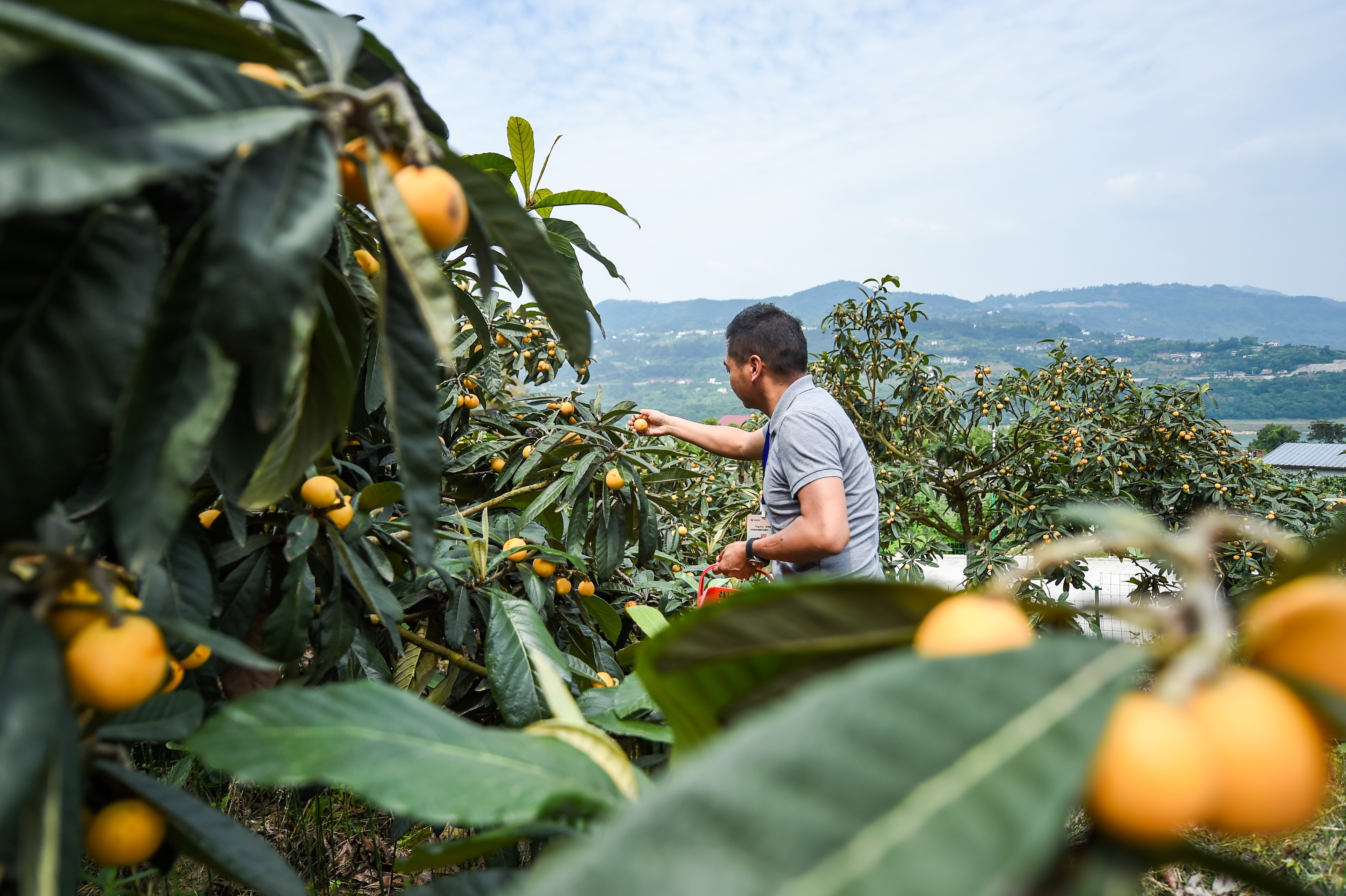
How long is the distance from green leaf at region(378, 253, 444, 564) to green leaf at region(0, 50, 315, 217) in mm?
137

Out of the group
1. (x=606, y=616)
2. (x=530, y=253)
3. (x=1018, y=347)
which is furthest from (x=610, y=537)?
(x=1018, y=347)

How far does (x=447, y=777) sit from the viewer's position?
49cm

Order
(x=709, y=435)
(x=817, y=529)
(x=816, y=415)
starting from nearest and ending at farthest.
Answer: (x=817, y=529)
(x=816, y=415)
(x=709, y=435)

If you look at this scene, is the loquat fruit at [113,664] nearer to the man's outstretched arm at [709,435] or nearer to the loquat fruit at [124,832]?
the loquat fruit at [124,832]

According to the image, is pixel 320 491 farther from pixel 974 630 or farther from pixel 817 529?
pixel 817 529

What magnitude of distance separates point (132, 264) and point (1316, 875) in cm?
336

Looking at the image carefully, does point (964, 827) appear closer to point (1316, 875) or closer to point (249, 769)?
point (249, 769)

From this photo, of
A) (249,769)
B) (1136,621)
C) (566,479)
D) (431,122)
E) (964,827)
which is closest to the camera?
(964,827)

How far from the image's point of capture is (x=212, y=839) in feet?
1.81

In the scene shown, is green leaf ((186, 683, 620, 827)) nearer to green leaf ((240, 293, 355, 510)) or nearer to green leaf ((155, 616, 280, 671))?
green leaf ((155, 616, 280, 671))

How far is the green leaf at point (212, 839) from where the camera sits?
1.78ft

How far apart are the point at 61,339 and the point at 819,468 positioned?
238 centimetres

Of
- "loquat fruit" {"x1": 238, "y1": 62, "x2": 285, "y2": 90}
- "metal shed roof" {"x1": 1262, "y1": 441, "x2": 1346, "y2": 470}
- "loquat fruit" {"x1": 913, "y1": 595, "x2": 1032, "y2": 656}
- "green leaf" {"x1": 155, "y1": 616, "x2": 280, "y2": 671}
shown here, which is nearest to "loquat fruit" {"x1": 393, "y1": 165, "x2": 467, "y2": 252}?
"loquat fruit" {"x1": 238, "y1": 62, "x2": 285, "y2": 90}

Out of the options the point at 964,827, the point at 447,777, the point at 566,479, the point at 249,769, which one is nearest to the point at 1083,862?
the point at 964,827
